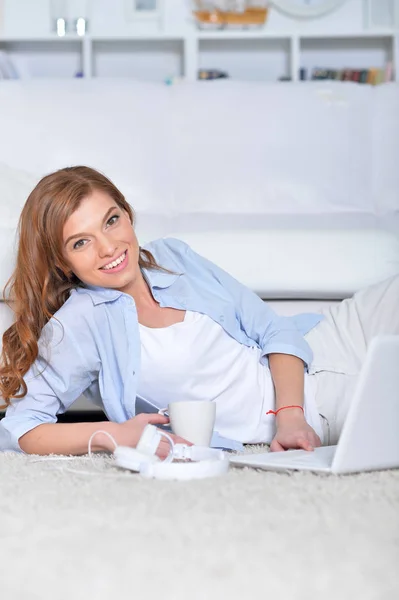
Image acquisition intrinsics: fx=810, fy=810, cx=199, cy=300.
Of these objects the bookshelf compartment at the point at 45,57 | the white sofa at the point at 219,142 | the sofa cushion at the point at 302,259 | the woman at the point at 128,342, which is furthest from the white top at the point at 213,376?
the bookshelf compartment at the point at 45,57

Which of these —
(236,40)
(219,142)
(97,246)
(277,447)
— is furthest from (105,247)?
(236,40)

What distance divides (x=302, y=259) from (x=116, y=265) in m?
0.59

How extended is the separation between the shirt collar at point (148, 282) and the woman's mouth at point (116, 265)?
40mm

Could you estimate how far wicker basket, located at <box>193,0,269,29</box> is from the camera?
4246mm

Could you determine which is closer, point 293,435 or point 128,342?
point 293,435

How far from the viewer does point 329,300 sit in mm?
1878

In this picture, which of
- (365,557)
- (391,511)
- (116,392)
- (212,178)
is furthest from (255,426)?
(212,178)

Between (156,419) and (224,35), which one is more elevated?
(224,35)

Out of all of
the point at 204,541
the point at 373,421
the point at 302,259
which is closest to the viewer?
the point at 204,541

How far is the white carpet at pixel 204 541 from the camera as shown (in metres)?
0.64

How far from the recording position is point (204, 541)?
71cm

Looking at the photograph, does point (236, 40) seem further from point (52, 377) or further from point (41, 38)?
point (52, 377)

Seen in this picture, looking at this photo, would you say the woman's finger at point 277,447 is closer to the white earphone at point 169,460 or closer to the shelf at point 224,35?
the white earphone at point 169,460

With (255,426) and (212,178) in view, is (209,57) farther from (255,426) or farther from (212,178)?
(255,426)
